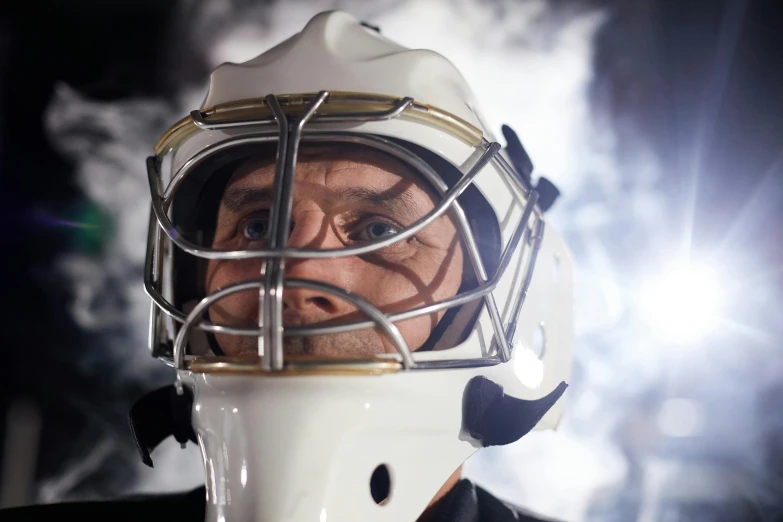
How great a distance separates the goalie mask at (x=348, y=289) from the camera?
2.01 ft

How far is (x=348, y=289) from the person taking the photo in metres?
0.72

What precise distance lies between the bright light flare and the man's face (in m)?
0.64

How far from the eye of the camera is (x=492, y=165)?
0.81 meters

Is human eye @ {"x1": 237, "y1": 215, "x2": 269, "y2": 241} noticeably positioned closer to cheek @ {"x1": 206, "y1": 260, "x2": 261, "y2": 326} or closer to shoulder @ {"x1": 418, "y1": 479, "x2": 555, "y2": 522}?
cheek @ {"x1": 206, "y1": 260, "x2": 261, "y2": 326}

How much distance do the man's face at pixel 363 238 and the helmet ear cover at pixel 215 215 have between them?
0.03 meters

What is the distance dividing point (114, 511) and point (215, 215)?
1.77ft

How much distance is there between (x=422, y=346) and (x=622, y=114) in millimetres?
790

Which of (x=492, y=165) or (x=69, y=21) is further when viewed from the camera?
(x=69, y=21)

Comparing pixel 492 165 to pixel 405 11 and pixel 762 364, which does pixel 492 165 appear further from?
pixel 762 364

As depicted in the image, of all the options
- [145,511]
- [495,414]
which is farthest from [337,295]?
[145,511]

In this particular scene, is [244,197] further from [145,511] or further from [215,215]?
[145,511]

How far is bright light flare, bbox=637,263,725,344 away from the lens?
119 centimetres

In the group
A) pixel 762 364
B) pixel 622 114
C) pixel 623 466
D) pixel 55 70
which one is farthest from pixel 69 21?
pixel 762 364

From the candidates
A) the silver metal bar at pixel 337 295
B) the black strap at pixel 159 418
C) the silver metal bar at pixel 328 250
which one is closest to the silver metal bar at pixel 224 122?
the silver metal bar at pixel 328 250
